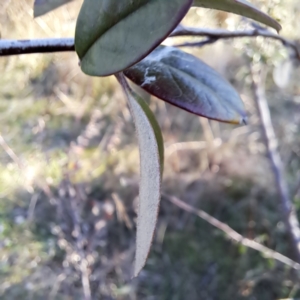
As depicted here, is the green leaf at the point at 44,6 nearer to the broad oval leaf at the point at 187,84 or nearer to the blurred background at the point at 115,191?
the broad oval leaf at the point at 187,84

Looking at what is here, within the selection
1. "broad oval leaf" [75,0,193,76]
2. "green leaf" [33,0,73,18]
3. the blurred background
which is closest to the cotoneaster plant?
"broad oval leaf" [75,0,193,76]

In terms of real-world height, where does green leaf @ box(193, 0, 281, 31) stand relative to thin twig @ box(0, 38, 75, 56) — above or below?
above

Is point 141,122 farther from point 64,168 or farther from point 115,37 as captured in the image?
point 64,168

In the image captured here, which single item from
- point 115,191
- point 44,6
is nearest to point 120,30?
point 44,6

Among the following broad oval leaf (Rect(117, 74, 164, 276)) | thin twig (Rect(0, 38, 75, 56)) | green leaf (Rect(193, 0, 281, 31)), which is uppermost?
green leaf (Rect(193, 0, 281, 31))

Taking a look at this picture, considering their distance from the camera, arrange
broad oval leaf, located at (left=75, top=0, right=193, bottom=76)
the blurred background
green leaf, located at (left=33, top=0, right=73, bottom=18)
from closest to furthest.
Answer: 1. broad oval leaf, located at (left=75, top=0, right=193, bottom=76)
2. green leaf, located at (left=33, top=0, right=73, bottom=18)
3. the blurred background

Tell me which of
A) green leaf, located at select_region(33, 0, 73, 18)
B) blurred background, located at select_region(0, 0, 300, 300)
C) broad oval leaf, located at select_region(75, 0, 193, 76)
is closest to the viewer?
broad oval leaf, located at select_region(75, 0, 193, 76)

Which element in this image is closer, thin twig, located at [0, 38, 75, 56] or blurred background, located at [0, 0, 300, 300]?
thin twig, located at [0, 38, 75, 56]

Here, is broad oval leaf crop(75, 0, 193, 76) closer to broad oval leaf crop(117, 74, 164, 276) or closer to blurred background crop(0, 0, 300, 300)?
broad oval leaf crop(117, 74, 164, 276)
